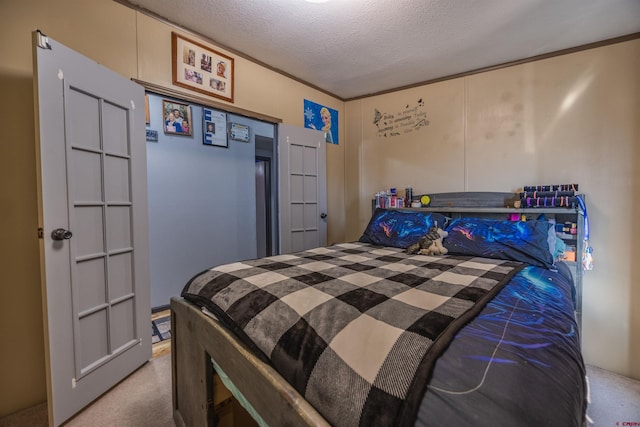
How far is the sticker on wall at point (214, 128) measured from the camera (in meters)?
3.25

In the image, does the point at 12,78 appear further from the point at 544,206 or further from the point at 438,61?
the point at 544,206

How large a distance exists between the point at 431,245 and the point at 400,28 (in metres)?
1.63

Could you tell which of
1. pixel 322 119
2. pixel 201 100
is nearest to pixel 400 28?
pixel 322 119

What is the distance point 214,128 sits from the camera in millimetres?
3320

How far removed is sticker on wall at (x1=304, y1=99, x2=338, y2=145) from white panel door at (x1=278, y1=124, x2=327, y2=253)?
144 millimetres

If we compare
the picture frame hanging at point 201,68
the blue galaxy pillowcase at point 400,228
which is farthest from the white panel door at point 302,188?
the blue galaxy pillowcase at point 400,228

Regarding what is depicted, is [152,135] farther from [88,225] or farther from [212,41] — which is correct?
[88,225]

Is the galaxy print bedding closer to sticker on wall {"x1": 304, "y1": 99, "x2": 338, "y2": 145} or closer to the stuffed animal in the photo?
the stuffed animal

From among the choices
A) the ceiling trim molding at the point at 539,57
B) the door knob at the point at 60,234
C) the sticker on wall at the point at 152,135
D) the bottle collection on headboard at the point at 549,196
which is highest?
the ceiling trim molding at the point at 539,57

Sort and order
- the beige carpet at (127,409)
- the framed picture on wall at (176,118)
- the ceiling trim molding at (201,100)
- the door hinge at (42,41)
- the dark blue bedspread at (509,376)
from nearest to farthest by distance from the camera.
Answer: the dark blue bedspread at (509,376), the door hinge at (42,41), the beige carpet at (127,409), the ceiling trim molding at (201,100), the framed picture on wall at (176,118)

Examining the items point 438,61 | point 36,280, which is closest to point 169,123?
point 36,280

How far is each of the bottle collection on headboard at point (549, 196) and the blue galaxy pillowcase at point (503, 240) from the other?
1.51 feet

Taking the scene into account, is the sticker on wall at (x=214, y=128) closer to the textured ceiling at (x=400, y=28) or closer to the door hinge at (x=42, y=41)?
the textured ceiling at (x=400, y=28)

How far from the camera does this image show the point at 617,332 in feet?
6.95
